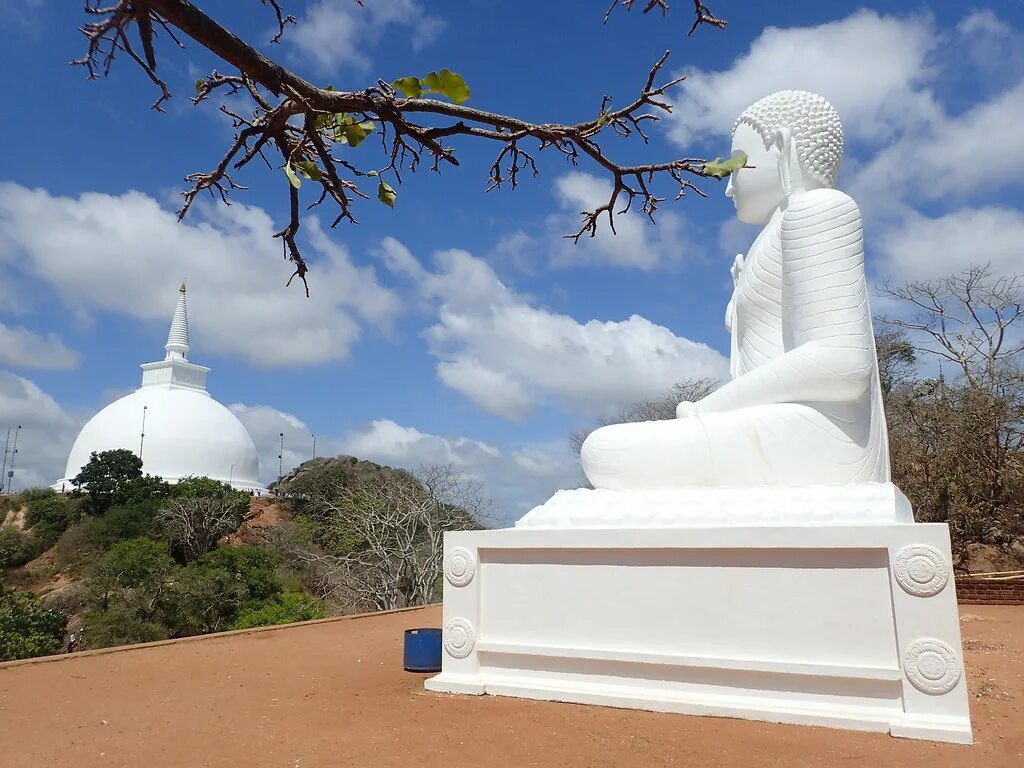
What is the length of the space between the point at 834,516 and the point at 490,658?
234cm

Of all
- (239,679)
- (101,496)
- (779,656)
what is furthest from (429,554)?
(101,496)

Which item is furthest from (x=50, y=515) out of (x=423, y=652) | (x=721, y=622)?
(x=721, y=622)

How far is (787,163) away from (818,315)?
1428 millimetres

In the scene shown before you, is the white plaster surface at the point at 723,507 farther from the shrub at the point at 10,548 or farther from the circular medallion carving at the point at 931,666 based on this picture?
the shrub at the point at 10,548

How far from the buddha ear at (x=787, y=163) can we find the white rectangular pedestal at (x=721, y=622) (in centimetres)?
279

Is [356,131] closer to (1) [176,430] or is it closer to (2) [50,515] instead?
(2) [50,515]

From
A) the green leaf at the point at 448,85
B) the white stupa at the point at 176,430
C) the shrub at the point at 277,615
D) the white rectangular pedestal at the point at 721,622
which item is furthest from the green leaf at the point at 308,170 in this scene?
the white stupa at the point at 176,430

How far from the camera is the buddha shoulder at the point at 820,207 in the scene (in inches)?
195

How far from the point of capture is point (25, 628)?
36.5 ft

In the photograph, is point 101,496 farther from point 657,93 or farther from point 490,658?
point 657,93

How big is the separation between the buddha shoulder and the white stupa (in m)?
31.4

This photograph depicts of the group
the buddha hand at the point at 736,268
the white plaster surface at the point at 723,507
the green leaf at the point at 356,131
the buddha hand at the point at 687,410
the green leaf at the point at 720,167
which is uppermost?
the buddha hand at the point at 736,268

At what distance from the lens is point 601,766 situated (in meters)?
3.27

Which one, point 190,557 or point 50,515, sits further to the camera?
point 50,515
